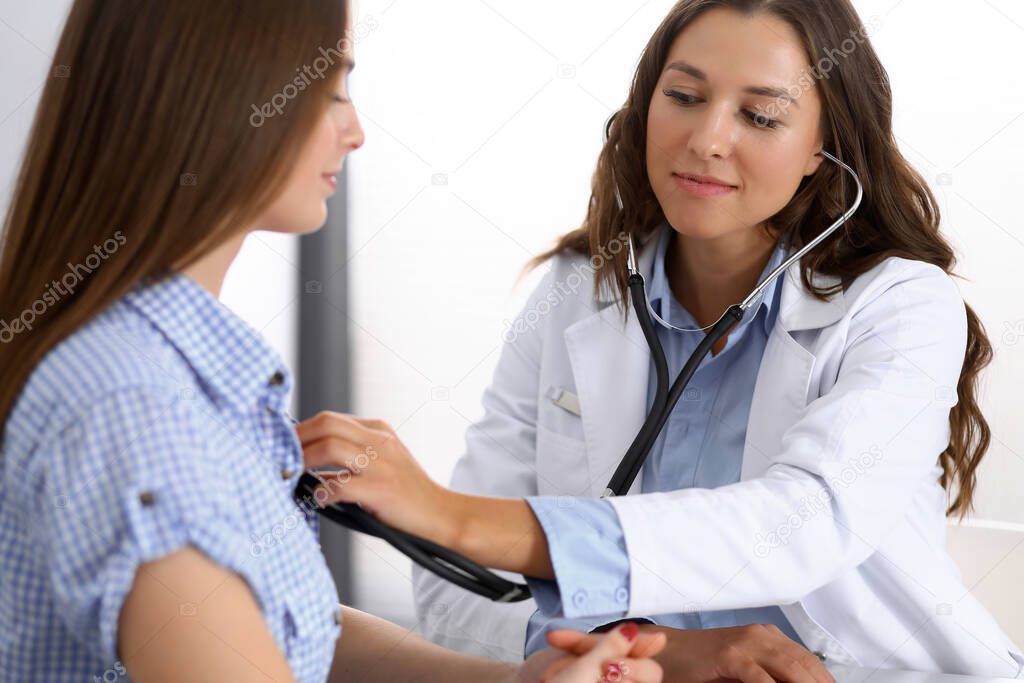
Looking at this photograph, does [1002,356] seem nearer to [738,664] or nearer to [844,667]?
[844,667]

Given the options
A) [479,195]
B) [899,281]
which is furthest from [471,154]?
[899,281]

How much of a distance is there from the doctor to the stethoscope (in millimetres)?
54

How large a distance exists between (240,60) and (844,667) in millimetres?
900

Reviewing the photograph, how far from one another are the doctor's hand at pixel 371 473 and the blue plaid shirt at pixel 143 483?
5 cm

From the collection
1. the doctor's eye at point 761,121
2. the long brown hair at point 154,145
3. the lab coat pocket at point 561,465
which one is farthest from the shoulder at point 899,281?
the long brown hair at point 154,145

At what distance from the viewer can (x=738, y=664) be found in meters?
1.09

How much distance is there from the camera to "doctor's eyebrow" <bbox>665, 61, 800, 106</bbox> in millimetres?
1374

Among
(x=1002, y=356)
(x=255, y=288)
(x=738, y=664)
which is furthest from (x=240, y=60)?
(x=255, y=288)

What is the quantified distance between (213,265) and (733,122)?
2.52 ft

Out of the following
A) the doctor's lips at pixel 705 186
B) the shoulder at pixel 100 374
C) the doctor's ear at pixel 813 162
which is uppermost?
the doctor's ear at pixel 813 162

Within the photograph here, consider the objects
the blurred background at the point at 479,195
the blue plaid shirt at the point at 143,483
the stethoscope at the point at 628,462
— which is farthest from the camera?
the blurred background at the point at 479,195

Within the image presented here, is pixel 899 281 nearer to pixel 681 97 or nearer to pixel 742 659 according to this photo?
pixel 681 97

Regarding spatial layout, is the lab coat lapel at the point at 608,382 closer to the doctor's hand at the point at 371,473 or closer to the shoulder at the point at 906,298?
the shoulder at the point at 906,298

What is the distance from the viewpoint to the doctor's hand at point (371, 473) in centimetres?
91
